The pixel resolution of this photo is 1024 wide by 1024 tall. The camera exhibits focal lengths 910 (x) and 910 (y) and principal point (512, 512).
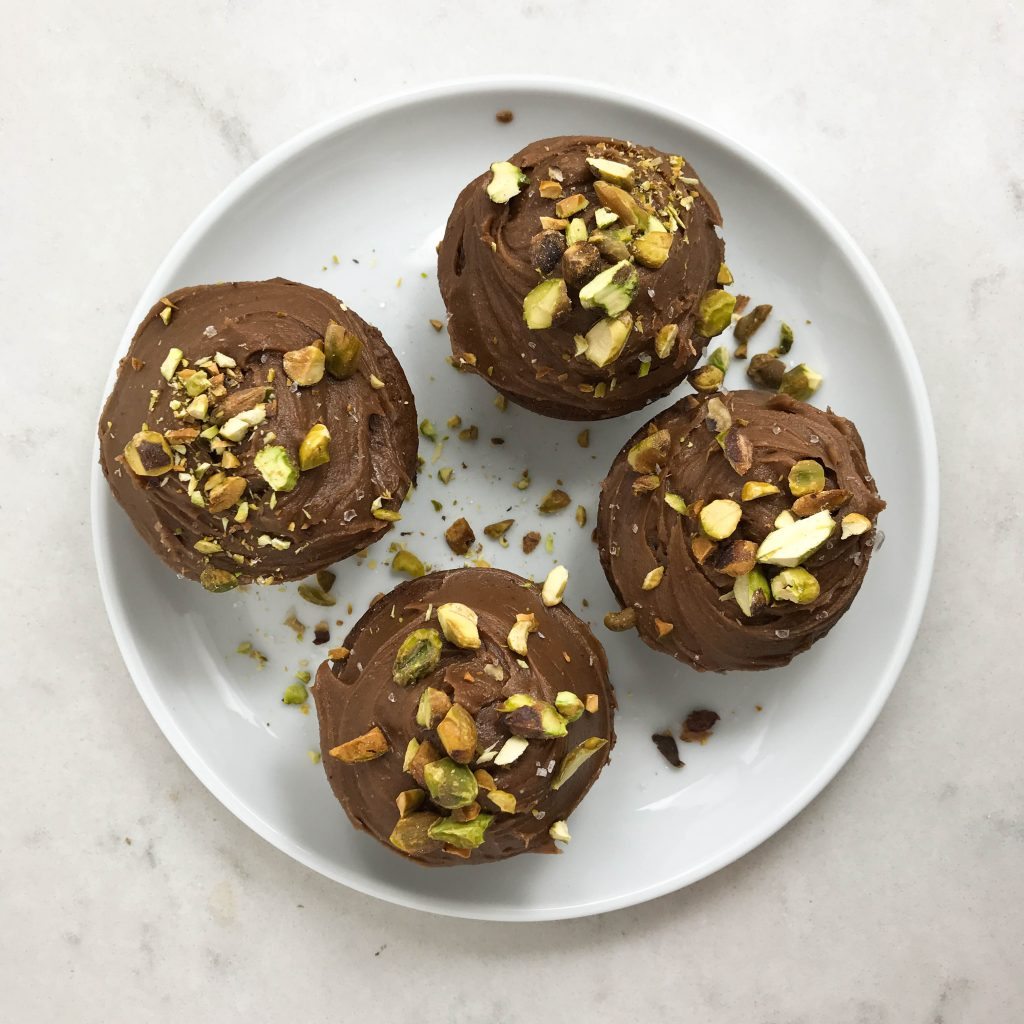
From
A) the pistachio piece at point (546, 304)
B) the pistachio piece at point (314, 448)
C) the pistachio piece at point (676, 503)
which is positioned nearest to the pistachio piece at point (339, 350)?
the pistachio piece at point (314, 448)

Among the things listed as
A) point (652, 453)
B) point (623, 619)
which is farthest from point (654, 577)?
point (652, 453)

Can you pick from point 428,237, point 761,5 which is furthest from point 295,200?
point 761,5

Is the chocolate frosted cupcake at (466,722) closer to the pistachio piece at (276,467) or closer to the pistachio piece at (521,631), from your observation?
the pistachio piece at (521,631)

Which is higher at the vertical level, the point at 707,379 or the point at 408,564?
the point at 707,379

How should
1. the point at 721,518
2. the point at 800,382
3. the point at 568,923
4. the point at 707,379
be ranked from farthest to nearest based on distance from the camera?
the point at 568,923 < the point at 800,382 < the point at 707,379 < the point at 721,518

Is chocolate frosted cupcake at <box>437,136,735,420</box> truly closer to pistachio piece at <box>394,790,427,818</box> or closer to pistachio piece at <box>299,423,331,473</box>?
pistachio piece at <box>299,423,331,473</box>

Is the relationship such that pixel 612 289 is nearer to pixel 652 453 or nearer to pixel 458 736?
pixel 652 453
